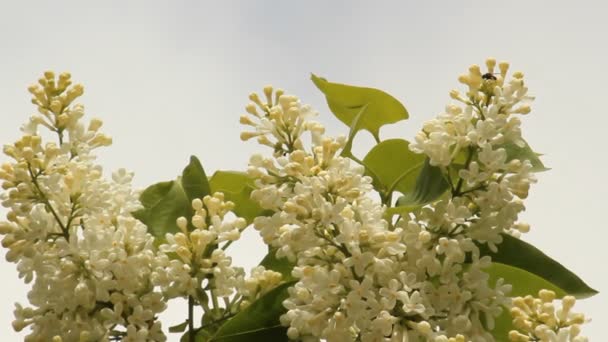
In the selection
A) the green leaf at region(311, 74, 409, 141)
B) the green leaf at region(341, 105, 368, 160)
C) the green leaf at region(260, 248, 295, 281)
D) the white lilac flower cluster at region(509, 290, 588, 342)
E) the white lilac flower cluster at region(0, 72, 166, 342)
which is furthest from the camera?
the green leaf at region(311, 74, 409, 141)

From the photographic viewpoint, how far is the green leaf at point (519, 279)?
2398 mm

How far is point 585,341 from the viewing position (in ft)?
6.79

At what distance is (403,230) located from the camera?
7.45 feet

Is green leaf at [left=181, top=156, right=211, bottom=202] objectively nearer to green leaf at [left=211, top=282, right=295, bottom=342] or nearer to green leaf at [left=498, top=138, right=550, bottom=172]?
green leaf at [left=211, top=282, right=295, bottom=342]

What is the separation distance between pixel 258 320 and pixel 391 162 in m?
0.58

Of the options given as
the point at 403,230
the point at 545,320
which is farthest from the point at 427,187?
the point at 545,320

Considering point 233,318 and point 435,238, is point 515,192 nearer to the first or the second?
point 435,238

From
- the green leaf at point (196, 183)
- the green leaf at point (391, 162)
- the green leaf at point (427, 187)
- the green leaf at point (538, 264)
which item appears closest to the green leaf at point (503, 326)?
the green leaf at point (538, 264)

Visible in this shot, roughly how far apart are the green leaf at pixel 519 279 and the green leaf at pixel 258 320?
0.42 meters

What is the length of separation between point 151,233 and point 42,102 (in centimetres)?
36

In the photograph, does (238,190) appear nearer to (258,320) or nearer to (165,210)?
(165,210)

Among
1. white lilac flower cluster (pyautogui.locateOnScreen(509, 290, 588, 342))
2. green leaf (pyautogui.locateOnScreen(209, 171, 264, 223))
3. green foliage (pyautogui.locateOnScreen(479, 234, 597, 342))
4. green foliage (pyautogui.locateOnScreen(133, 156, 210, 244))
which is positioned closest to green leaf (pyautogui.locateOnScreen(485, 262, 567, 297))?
green foliage (pyautogui.locateOnScreen(479, 234, 597, 342))

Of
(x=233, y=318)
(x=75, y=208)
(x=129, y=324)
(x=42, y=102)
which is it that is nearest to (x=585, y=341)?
(x=233, y=318)

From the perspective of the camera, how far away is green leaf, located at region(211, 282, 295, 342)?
2.30m
